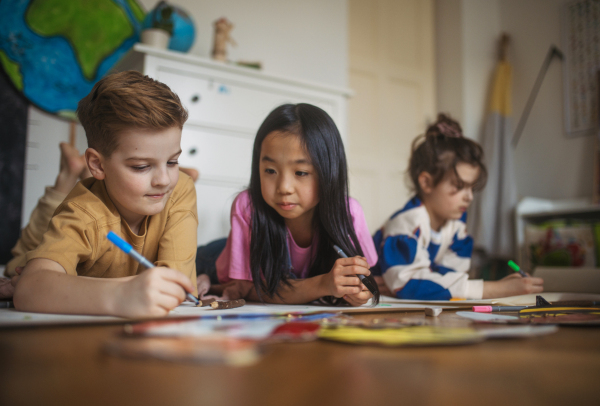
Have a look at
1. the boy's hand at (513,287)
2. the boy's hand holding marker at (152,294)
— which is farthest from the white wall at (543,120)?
the boy's hand holding marker at (152,294)

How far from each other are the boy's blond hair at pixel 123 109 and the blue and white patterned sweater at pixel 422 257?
2.38 ft

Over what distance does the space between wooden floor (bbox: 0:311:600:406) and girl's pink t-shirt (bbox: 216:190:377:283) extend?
2.24 ft

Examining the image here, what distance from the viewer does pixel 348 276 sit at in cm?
85

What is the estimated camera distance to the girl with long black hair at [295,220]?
3.08 ft

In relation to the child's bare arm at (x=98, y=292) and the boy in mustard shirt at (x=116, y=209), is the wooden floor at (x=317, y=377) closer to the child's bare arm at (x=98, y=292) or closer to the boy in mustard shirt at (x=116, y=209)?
the child's bare arm at (x=98, y=292)

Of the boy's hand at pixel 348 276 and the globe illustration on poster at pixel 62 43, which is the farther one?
the globe illustration on poster at pixel 62 43

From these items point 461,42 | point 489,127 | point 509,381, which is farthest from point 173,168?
A: point 461,42

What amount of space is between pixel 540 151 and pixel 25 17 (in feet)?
10.2

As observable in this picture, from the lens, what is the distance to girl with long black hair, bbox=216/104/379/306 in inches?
37.0

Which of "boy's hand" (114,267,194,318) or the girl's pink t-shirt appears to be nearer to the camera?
"boy's hand" (114,267,194,318)

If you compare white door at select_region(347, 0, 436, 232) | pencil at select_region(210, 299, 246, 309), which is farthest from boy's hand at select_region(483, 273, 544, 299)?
white door at select_region(347, 0, 436, 232)

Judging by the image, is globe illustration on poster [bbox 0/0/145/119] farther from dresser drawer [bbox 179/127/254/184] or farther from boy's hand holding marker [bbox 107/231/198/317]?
boy's hand holding marker [bbox 107/231/198/317]

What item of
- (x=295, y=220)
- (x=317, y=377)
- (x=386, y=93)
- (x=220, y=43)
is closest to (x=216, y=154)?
(x=220, y=43)

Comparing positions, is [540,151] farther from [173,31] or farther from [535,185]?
[173,31]
